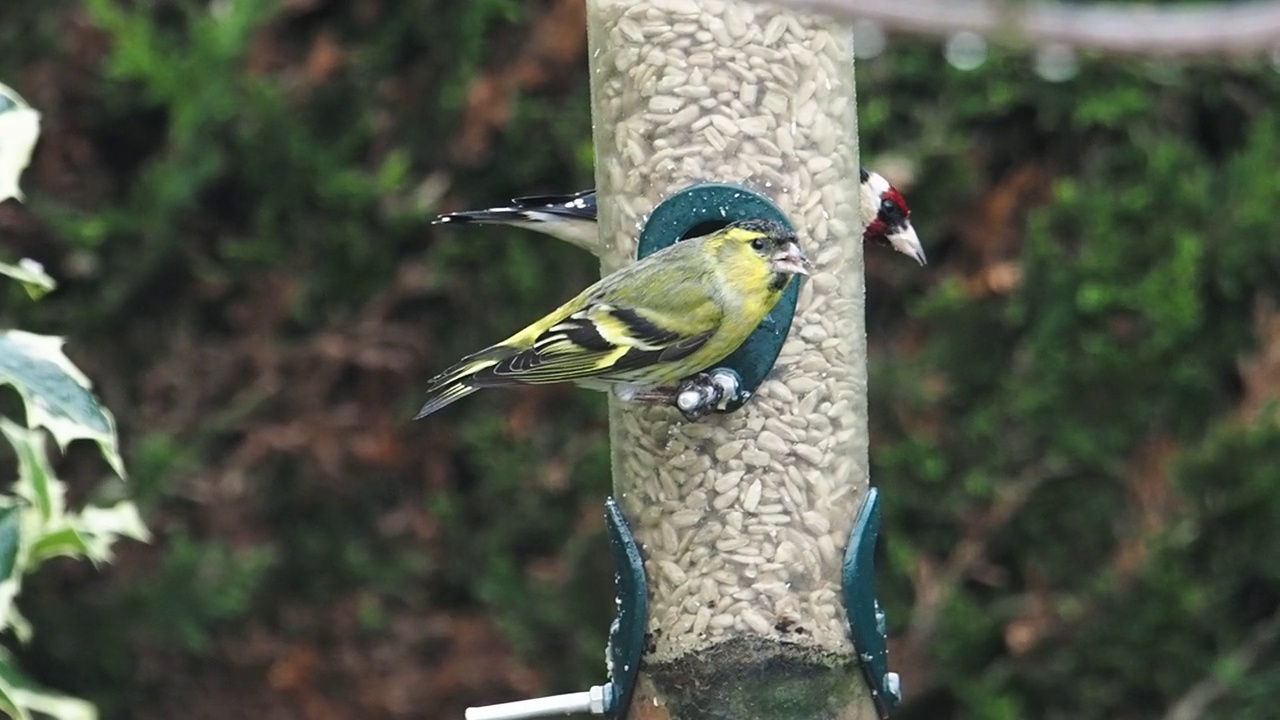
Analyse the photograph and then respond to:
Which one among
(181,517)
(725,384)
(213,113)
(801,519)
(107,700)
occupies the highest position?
(213,113)

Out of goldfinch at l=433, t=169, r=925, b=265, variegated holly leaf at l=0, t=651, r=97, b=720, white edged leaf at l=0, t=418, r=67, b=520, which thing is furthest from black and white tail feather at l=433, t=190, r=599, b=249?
variegated holly leaf at l=0, t=651, r=97, b=720

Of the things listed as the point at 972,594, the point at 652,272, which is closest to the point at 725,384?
the point at 652,272

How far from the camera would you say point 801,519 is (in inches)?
120

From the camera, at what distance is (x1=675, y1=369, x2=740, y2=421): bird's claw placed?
2.84m

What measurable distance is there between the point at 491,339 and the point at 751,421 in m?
1.45

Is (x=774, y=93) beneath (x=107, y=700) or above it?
above

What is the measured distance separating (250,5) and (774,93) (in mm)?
1556

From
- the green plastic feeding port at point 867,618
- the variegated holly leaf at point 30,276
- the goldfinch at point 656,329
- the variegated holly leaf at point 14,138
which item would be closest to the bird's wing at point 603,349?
the goldfinch at point 656,329

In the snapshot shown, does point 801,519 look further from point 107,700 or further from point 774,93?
point 107,700

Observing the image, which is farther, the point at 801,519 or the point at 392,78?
the point at 392,78

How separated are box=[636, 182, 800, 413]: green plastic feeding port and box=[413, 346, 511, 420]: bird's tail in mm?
331

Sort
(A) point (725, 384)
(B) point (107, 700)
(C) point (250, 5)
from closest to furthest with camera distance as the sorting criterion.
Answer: (A) point (725, 384) → (C) point (250, 5) → (B) point (107, 700)

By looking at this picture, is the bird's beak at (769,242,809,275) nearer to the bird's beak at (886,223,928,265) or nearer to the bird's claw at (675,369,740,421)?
the bird's claw at (675,369,740,421)

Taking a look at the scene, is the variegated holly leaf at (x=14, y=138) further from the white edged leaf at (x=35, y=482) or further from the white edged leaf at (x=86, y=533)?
the white edged leaf at (x=86, y=533)
